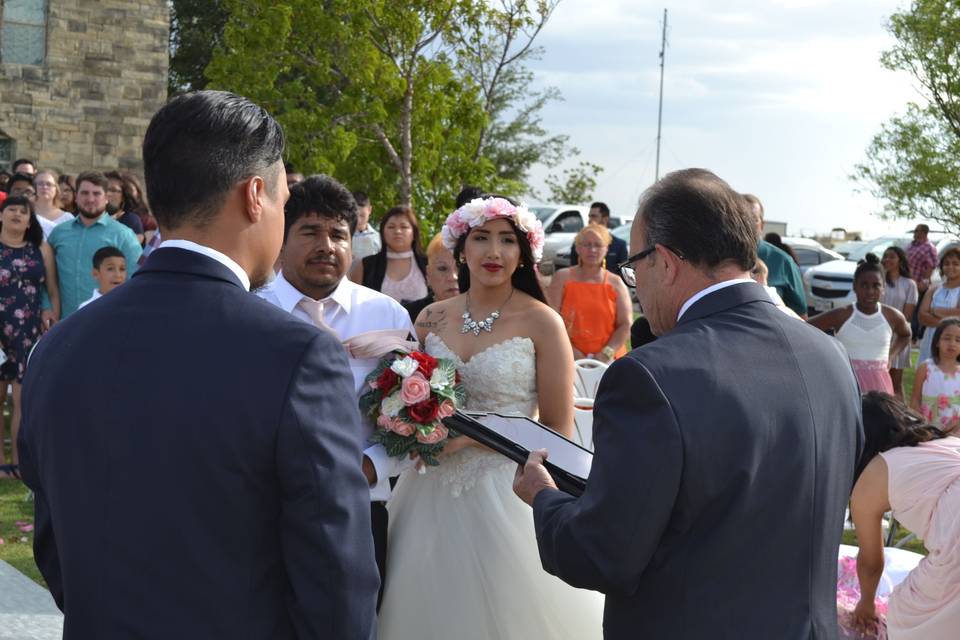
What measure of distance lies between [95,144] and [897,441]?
21825 mm

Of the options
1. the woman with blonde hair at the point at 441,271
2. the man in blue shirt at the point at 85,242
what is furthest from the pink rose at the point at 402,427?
the man in blue shirt at the point at 85,242

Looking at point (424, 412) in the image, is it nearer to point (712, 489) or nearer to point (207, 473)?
point (712, 489)

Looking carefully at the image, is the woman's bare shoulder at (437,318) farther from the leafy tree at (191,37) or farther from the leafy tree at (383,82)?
the leafy tree at (191,37)

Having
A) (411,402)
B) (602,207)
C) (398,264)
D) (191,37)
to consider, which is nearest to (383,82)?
(602,207)

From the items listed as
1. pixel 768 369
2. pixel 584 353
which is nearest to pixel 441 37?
pixel 584 353

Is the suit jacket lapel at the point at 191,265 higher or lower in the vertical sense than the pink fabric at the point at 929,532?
higher

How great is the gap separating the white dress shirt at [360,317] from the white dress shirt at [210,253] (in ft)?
6.34

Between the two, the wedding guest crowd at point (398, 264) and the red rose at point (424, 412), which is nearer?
the red rose at point (424, 412)

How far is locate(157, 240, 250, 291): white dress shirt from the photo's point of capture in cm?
217

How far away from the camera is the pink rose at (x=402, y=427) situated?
3979 millimetres

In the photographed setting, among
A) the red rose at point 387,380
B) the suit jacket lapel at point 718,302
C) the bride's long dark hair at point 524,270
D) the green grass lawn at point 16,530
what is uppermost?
the suit jacket lapel at point 718,302

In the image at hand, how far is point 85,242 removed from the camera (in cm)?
928

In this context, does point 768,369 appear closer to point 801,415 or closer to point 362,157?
point 801,415

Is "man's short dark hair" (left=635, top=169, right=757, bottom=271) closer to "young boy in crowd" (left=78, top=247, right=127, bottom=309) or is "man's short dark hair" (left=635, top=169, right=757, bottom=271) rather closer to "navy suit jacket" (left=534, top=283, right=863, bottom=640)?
"navy suit jacket" (left=534, top=283, right=863, bottom=640)
